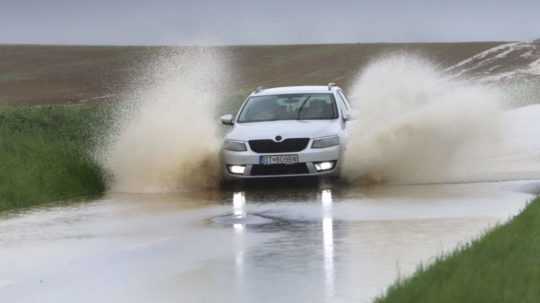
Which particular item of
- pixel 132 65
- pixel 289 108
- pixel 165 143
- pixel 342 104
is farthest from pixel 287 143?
pixel 132 65

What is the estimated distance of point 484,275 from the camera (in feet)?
32.0

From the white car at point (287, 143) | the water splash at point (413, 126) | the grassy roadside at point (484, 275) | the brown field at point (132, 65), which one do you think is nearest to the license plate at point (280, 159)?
the white car at point (287, 143)

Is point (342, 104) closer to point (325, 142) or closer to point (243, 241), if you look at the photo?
point (325, 142)

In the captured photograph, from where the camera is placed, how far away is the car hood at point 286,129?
21.8 metres

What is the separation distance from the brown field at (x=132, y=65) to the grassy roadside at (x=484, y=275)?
47.2 meters

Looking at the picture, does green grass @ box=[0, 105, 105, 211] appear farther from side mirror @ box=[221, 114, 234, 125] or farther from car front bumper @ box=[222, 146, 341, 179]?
car front bumper @ box=[222, 146, 341, 179]

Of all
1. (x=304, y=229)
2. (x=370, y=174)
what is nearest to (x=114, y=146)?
(x=370, y=174)

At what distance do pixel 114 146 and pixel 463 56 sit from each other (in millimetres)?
46174

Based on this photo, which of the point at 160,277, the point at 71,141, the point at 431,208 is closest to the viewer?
the point at 160,277

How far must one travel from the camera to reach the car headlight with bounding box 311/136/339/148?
71.5 feet

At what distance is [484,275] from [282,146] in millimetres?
12092

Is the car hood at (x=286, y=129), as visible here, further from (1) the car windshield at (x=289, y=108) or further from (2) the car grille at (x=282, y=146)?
(1) the car windshield at (x=289, y=108)

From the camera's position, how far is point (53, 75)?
232 feet

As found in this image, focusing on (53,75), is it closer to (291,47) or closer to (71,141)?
(291,47)
